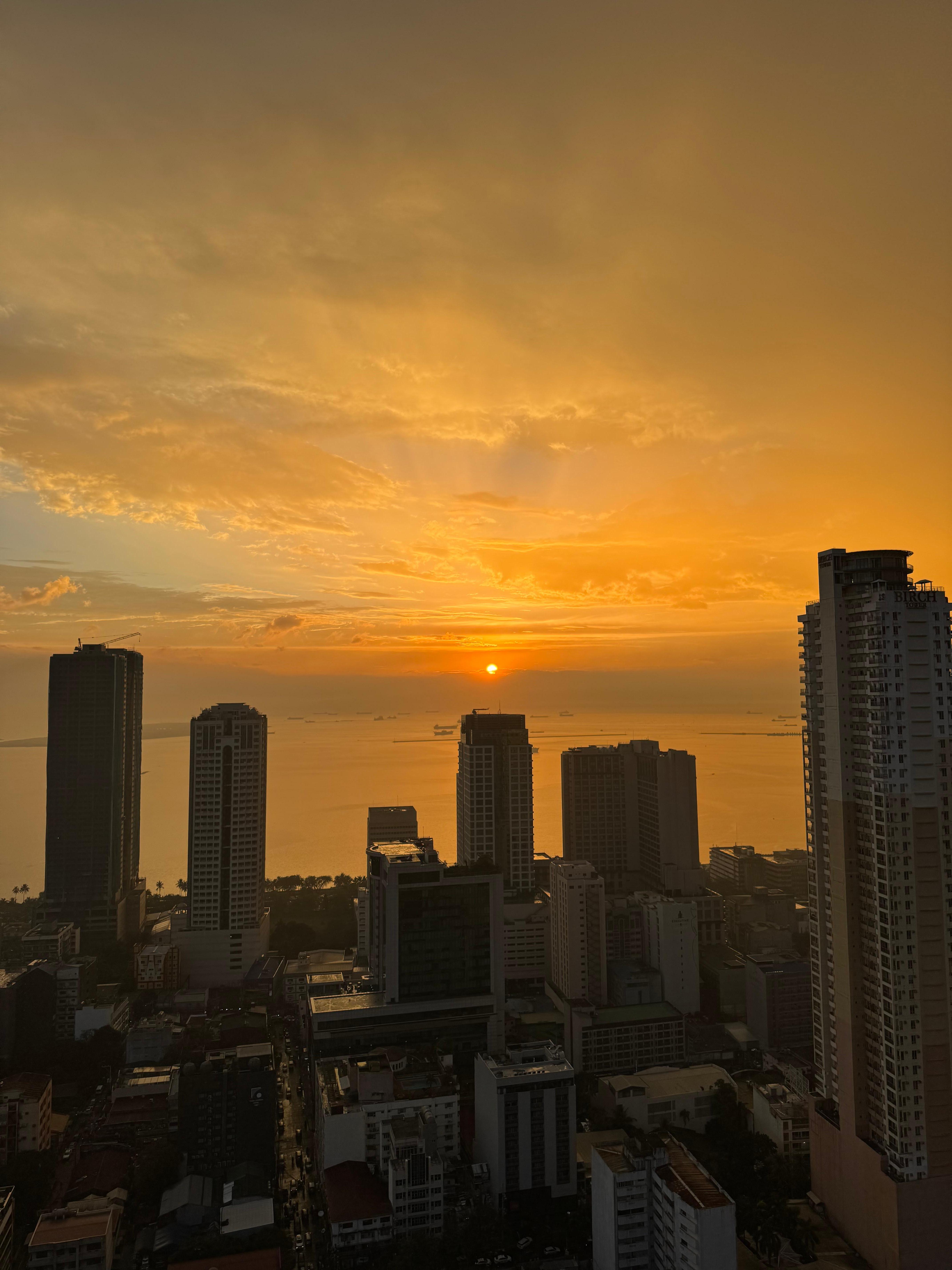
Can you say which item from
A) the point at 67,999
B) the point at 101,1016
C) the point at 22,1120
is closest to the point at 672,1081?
the point at 22,1120

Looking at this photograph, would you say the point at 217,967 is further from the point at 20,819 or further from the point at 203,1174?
the point at 20,819

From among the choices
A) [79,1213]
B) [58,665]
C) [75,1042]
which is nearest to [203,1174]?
[79,1213]

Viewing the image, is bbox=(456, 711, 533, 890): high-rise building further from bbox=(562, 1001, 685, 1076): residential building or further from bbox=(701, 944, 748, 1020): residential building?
bbox=(562, 1001, 685, 1076): residential building

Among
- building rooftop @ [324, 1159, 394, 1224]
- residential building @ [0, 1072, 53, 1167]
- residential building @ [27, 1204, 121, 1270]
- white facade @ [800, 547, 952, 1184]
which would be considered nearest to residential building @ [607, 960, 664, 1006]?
white facade @ [800, 547, 952, 1184]

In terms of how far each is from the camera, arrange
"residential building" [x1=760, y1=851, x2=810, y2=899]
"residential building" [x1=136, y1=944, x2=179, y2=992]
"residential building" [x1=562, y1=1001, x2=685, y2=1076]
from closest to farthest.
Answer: "residential building" [x1=562, y1=1001, x2=685, y2=1076] < "residential building" [x1=136, y1=944, x2=179, y2=992] < "residential building" [x1=760, y1=851, x2=810, y2=899]

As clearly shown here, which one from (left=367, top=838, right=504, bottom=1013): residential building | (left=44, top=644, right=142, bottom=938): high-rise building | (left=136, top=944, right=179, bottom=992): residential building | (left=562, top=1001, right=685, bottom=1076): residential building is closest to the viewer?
(left=367, top=838, right=504, bottom=1013): residential building

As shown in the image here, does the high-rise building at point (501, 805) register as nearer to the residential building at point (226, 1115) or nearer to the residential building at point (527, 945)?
the residential building at point (527, 945)

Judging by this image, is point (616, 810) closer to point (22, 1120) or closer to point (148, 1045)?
point (148, 1045)
